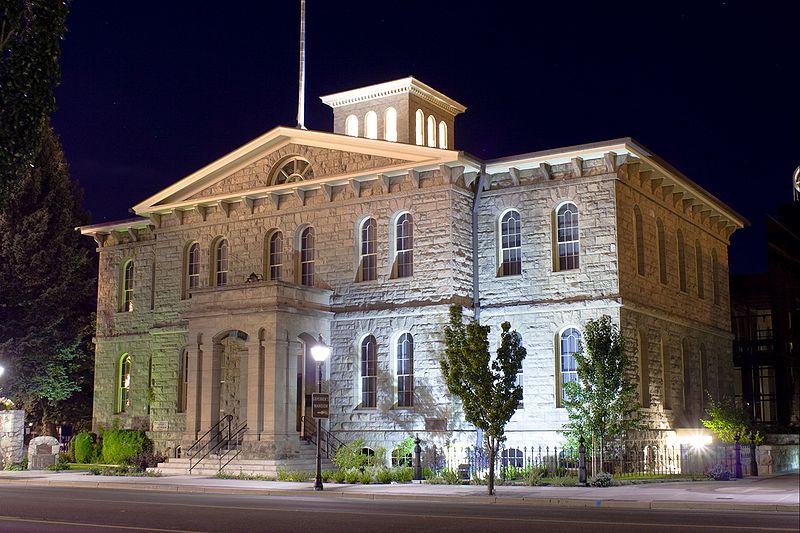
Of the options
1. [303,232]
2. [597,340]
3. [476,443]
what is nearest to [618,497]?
[597,340]

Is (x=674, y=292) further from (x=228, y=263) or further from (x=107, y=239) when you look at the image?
(x=107, y=239)

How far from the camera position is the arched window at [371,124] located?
38.6 meters

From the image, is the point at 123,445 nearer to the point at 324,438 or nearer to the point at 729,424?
the point at 324,438

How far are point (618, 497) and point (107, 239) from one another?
28491mm

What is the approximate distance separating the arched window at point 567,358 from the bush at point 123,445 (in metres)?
16.0

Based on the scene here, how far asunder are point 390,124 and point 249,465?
15069 mm

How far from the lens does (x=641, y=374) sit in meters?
31.7

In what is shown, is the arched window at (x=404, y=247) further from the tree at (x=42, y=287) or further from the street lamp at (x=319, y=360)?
the tree at (x=42, y=287)

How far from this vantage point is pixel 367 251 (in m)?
33.7

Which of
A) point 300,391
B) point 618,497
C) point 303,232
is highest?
point 303,232

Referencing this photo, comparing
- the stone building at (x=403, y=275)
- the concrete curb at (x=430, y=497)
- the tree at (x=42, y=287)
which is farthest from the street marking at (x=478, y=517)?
the tree at (x=42, y=287)

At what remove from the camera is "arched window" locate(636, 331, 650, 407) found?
103 feet

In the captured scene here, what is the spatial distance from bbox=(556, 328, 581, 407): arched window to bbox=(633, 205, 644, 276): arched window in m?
3.37

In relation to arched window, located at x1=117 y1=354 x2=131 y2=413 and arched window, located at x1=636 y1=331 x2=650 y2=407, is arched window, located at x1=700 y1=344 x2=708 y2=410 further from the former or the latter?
arched window, located at x1=117 y1=354 x2=131 y2=413
